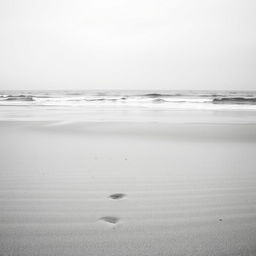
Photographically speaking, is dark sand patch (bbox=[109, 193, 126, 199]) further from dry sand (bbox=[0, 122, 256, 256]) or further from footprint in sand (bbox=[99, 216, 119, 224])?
footprint in sand (bbox=[99, 216, 119, 224])

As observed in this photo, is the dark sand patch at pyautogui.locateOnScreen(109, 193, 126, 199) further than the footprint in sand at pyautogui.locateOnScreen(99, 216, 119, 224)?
Yes

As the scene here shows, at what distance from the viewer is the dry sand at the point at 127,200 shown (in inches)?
71.6

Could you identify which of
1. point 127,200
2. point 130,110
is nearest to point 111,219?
point 127,200

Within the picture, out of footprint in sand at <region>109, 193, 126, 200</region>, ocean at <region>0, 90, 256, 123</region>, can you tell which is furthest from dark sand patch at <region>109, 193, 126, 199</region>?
ocean at <region>0, 90, 256, 123</region>

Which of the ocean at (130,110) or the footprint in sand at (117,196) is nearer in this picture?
the footprint in sand at (117,196)

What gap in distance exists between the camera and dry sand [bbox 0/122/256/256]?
1818mm

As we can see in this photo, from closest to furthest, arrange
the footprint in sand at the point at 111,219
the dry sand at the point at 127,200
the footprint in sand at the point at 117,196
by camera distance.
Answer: the dry sand at the point at 127,200 < the footprint in sand at the point at 111,219 < the footprint in sand at the point at 117,196

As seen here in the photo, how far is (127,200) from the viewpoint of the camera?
258cm

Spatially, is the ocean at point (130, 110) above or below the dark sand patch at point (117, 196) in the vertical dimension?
above

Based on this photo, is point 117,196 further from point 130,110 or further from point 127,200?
point 130,110

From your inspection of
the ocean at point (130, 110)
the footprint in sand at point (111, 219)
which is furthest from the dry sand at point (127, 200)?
the ocean at point (130, 110)

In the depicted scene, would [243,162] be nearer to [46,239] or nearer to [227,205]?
[227,205]

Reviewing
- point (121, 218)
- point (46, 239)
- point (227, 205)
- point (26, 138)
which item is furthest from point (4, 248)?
point (26, 138)

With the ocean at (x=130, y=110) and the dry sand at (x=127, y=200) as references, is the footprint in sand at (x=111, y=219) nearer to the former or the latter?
the dry sand at (x=127, y=200)
